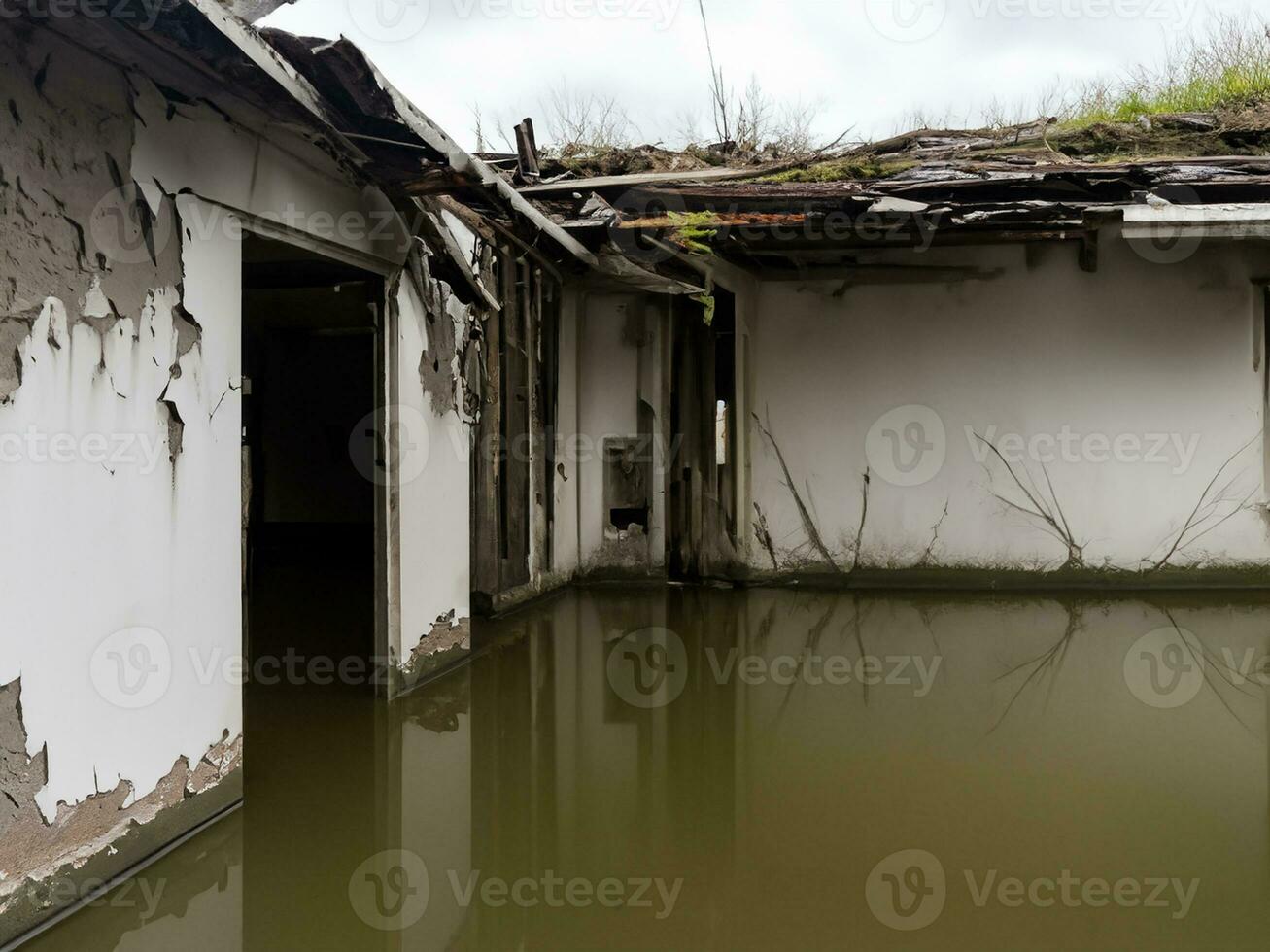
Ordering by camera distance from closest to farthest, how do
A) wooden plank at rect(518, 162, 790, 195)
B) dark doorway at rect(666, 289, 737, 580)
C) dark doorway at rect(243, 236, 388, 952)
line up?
dark doorway at rect(243, 236, 388, 952) < wooden plank at rect(518, 162, 790, 195) < dark doorway at rect(666, 289, 737, 580)

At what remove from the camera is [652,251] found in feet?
22.6

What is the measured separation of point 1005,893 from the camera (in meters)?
2.95

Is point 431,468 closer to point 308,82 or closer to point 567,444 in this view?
point 308,82

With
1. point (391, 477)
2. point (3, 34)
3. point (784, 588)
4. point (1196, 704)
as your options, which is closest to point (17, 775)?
point (3, 34)

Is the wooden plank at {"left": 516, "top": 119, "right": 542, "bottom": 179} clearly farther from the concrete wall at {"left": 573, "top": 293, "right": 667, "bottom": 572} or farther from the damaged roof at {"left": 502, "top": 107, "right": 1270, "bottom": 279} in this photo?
the concrete wall at {"left": 573, "top": 293, "right": 667, "bottom": 572}

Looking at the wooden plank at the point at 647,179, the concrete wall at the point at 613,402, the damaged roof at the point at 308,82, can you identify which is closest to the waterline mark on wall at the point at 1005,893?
the damaged roof at the point at 308,82

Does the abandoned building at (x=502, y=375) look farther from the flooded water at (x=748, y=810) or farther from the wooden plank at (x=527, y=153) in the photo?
the flooded water at (x=748, y=810)

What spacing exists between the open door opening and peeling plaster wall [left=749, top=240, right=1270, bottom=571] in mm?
3618

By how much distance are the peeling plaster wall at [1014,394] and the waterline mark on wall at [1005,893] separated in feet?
19.0

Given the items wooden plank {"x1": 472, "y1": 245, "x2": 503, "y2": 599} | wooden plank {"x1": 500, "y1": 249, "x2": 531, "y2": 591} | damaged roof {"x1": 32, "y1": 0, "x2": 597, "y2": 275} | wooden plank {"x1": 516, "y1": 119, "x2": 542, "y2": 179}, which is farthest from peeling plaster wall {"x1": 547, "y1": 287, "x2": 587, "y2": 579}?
damaged roof {"x1": 32, "y1": 0, "x2": 597, "y2": 275}

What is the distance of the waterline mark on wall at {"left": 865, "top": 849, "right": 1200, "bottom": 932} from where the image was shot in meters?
2.85

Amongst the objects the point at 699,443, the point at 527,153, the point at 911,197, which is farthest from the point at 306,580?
the point at 911,197

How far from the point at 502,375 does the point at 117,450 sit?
4299 millimetres

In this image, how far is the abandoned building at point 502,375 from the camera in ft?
9.43
